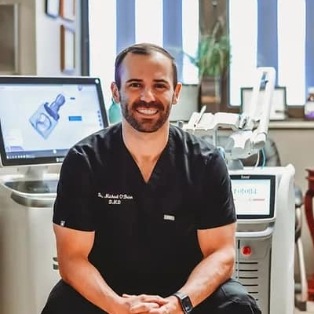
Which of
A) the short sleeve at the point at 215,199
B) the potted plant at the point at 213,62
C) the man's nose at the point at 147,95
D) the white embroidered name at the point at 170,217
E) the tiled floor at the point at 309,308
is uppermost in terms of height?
the potted plant at the point at 213,62

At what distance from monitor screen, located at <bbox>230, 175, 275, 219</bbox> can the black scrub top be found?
0.43m

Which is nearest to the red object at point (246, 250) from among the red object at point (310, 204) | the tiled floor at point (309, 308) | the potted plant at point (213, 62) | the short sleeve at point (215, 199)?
the short sleeve at point (215, 199)

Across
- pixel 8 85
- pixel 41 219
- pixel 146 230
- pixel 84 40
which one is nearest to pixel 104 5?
pixel 84 40

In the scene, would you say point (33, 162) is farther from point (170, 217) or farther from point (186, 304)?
point (186, 304)

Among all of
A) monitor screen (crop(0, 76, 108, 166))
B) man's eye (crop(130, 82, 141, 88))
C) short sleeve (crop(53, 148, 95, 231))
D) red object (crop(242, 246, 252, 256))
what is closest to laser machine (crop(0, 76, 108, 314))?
monitor screen (crop(0, 76, 108, 166))

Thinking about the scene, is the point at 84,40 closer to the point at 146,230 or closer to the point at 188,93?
the point at 188,93

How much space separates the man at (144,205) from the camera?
6.19 feet

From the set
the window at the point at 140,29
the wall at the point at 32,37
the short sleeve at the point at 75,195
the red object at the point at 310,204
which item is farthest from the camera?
the window at the point at 140,29

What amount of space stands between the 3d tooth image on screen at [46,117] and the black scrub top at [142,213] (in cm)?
56

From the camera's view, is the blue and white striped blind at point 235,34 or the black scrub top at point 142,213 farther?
the blue and white striped blind at point 235,34

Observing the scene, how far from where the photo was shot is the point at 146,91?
1911 mm

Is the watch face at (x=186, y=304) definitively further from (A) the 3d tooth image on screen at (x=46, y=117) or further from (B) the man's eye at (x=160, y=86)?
(A) the 3d tooth image on screen at (x=46, y=117)

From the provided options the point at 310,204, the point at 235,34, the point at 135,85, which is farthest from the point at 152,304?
the point at 235,34

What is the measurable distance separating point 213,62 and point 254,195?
5.23 feet
